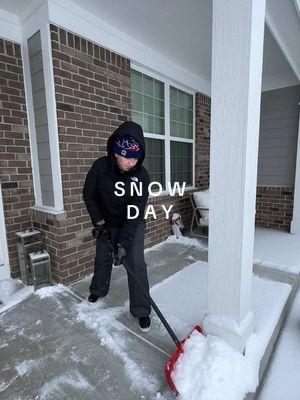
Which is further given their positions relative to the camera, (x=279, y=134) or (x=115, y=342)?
(x=279, y=134)

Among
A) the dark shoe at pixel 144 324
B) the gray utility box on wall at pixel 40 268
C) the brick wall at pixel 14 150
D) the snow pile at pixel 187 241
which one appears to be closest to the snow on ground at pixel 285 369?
the dark shoe at pixel 144 324

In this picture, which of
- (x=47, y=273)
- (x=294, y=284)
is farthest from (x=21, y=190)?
(x=294, y=284)

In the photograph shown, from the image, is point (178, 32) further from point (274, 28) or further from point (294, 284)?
point (294, 284)

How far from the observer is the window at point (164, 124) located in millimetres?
3693

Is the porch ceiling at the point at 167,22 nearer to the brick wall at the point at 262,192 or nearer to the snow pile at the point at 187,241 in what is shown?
the brick wall at the point at 262,192

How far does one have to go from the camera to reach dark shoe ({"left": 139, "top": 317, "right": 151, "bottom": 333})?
1973 millimetres

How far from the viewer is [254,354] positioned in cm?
162

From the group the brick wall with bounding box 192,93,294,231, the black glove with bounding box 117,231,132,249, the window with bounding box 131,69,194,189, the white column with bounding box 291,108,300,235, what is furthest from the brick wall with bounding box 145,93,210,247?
the black glove with bounding box 117,231,132,249

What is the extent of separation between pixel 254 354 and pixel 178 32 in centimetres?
336

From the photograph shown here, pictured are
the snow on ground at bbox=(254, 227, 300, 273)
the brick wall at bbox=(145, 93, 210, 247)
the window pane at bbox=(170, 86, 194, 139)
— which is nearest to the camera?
the snow on ground at bbox=(254, 227, 300, 273)

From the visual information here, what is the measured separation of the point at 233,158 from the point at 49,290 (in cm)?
227

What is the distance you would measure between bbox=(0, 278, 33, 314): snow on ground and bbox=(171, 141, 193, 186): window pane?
2.79 metres

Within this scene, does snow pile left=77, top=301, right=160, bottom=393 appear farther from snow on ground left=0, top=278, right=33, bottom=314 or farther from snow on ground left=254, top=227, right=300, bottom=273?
snow on ground left=254, top=227, right=300, bottom=273

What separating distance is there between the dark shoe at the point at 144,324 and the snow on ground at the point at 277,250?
72.9 inches
